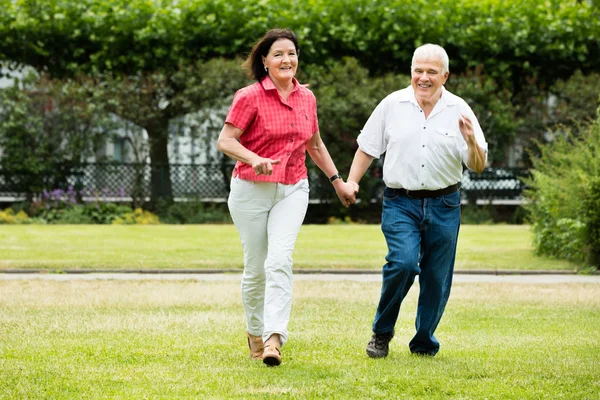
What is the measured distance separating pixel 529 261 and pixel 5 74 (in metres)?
14.7

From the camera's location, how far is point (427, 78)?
20.5 ft

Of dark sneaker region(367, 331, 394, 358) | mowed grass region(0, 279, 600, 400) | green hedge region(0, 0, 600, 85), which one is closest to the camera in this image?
mowed grass region(0, 279, 600, 400)

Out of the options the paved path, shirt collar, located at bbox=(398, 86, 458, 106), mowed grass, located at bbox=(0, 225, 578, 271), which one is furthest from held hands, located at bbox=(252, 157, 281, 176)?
mowed grass, located at bbox=(0, 225, 578, 271)

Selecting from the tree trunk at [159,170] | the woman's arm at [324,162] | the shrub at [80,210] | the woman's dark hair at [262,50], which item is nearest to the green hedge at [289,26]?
the tree trunk at [159,170]

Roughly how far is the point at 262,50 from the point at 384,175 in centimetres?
108

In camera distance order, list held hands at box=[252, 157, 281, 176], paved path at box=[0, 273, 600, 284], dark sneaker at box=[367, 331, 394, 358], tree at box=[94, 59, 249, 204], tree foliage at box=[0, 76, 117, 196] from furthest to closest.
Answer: tree foliage at box=[0, 76, 117, 196] < tree at box=[94, 59, 249, 204] < paved path at box=[0, 273, 600, 284] < dark sneaker at box=[367, 331, 394, 358] < held hands at box=[252, 157, 281, 176]

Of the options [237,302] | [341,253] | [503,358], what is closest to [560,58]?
[341,253]

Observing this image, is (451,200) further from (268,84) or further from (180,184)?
(180,184)

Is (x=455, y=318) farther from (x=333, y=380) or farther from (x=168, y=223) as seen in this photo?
(x=168, y=223)

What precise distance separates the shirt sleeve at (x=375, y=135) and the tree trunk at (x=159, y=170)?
17.1 m

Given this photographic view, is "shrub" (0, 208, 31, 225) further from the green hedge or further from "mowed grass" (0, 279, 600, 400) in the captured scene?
"mowed grass" (0, 279, 600, 400)

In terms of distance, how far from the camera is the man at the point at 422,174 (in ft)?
20.5

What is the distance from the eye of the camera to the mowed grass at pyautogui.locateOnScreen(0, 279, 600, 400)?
550 centimetres

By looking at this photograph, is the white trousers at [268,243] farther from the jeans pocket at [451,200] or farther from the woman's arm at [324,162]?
the jeans pocket at [451,200]
